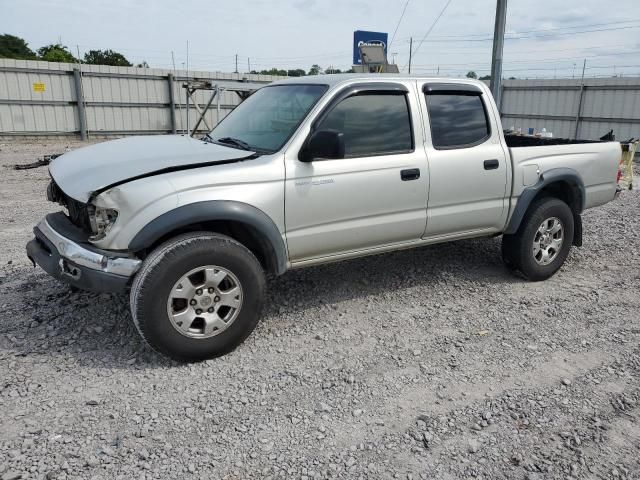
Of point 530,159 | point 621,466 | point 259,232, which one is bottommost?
point 621,466

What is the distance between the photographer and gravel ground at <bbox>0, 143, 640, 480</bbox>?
2.74 meters

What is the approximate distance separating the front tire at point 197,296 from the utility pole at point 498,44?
8362 mm

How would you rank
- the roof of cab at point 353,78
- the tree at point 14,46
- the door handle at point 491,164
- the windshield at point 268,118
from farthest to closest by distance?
the tree at point 14,46 → the door handle at point 491,164 → the roof of cab at point 353,78 → the windshield at point 268,118

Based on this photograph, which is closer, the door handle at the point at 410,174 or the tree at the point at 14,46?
the door handle at the point at 410,174

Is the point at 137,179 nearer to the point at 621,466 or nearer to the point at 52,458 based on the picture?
the point at 52,458

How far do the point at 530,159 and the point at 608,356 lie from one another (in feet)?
6.37

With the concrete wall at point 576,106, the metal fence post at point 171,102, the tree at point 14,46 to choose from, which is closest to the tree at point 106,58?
the tree at point 14,46

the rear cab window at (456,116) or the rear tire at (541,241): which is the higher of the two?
the rear cab window at (456,116)

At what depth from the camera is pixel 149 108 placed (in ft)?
59.5

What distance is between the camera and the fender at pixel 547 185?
16.4 ft

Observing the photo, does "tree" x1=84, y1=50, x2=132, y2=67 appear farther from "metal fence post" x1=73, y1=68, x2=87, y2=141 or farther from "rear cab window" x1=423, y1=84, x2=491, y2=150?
"rear cab window" x1=423, y1=84, x2=491, y2=150

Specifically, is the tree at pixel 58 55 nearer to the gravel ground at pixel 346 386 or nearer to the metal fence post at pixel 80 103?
the metal fence post at pixel 80 103

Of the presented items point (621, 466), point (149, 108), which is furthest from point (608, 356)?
point (149, 108)

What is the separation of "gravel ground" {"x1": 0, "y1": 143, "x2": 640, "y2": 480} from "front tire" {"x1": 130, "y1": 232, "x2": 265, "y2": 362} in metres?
0.20
